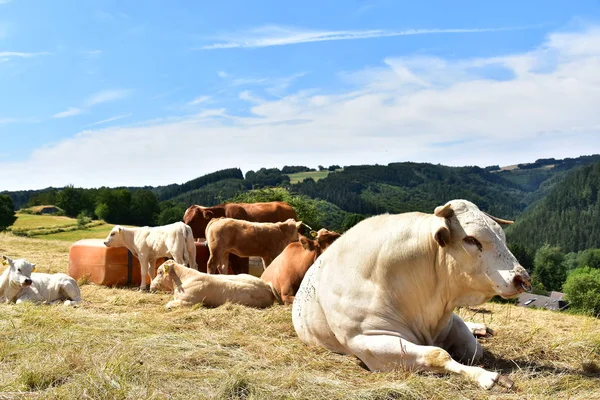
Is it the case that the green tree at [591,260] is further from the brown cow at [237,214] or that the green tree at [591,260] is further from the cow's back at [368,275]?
the cow's back at [368,275]

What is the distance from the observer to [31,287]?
9.80 meters

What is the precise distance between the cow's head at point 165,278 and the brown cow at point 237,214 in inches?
133

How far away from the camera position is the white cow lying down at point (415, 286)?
4.87 m

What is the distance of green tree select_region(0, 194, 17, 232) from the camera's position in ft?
241

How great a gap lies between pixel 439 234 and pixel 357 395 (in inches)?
58.7

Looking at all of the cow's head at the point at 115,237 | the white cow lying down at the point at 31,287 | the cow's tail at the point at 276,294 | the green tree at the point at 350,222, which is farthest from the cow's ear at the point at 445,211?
the green tree at the point at 350,222

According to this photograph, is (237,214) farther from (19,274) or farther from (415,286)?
(415,286)

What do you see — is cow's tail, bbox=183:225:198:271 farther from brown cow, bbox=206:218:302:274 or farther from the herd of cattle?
the herd of cattle

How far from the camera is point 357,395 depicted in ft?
14.4

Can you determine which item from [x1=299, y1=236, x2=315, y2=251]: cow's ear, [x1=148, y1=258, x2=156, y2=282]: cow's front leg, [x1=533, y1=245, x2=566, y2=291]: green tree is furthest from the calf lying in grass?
[x1=533, y1=245, x2=566, y2=291]: green tree

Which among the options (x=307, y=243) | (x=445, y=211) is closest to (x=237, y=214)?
(x=307, y=243)

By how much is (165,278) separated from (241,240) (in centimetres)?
295

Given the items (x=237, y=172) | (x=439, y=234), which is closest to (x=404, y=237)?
(x=439, y=234)

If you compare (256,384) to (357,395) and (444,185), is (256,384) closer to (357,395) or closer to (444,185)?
(357,395)
